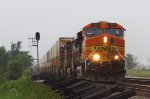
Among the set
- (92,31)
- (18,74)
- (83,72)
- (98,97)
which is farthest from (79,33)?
(18,74)

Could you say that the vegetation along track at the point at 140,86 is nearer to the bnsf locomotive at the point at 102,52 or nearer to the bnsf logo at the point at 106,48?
the bnsf locomotive at the point at 102,52

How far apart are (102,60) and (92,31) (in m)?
1.85

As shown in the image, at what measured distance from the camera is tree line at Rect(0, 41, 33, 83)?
92562mm

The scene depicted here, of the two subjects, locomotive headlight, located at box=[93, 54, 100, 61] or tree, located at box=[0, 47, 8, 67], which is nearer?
locomotive headlight, located at box=[93, 54, 100, 61]

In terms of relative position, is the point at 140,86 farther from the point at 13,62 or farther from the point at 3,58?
the point at 3,58

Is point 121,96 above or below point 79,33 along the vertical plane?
below

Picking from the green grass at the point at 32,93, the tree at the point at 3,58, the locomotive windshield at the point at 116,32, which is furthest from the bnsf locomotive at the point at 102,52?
the tree at the point at 3,58

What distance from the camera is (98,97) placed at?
33.1ft

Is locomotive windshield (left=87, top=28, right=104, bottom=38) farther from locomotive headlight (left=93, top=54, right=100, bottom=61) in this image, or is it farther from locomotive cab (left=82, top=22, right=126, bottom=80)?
locomotive headlight (left=93, top=54, right=100, bottom=61)

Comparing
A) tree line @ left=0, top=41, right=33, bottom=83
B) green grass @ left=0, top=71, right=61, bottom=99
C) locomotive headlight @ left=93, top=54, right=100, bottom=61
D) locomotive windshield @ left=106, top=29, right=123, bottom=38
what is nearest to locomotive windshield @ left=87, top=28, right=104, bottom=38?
locomotive windshield @ left=106, top=29, right=123, bottom=38

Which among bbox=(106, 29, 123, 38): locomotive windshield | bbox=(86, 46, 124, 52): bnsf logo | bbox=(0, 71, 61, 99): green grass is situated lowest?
bbox=(0, 71, 61, 99): green grass

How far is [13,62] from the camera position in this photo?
320 ft

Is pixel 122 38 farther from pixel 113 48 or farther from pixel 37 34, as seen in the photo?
pixel 37 34

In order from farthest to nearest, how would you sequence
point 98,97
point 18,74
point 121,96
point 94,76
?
point 18,74
point 94,76
point 98,97
point 121,96
